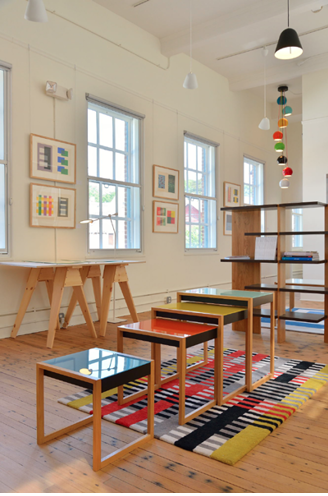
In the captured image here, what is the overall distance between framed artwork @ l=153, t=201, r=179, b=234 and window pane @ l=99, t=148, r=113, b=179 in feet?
2.93

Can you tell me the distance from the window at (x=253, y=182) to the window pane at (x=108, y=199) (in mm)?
3845

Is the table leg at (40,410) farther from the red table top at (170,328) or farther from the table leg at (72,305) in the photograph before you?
the table leg at (72,305)

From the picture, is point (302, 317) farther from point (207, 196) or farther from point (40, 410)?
point (207, 196)

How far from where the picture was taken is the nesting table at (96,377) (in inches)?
68.2

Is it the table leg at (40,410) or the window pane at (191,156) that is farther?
the window pane at (191,156)

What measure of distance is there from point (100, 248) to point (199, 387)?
285 centimetres

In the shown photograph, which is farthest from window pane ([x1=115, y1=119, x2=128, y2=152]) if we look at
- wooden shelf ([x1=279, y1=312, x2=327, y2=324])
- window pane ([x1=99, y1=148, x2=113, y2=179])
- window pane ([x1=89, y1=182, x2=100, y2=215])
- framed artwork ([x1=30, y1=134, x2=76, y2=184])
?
wooden shelf ([x1=279, y1=312, x2=327, y2=324])

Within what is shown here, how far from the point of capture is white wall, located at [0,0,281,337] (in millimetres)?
4219

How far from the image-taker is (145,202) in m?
5.78

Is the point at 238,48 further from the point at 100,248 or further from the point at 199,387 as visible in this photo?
the point at 199,387

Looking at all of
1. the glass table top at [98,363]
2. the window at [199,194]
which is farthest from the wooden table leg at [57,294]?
the window at [199,194]

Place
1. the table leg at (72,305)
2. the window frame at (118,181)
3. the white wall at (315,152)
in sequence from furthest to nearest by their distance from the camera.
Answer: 1. the white wall at (315,152)
2. the window frame at (118,181)
3. the table leg at (72,305)

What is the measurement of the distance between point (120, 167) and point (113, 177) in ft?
0.74

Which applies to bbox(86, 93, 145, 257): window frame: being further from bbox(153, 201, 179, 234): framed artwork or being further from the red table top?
the red table top
